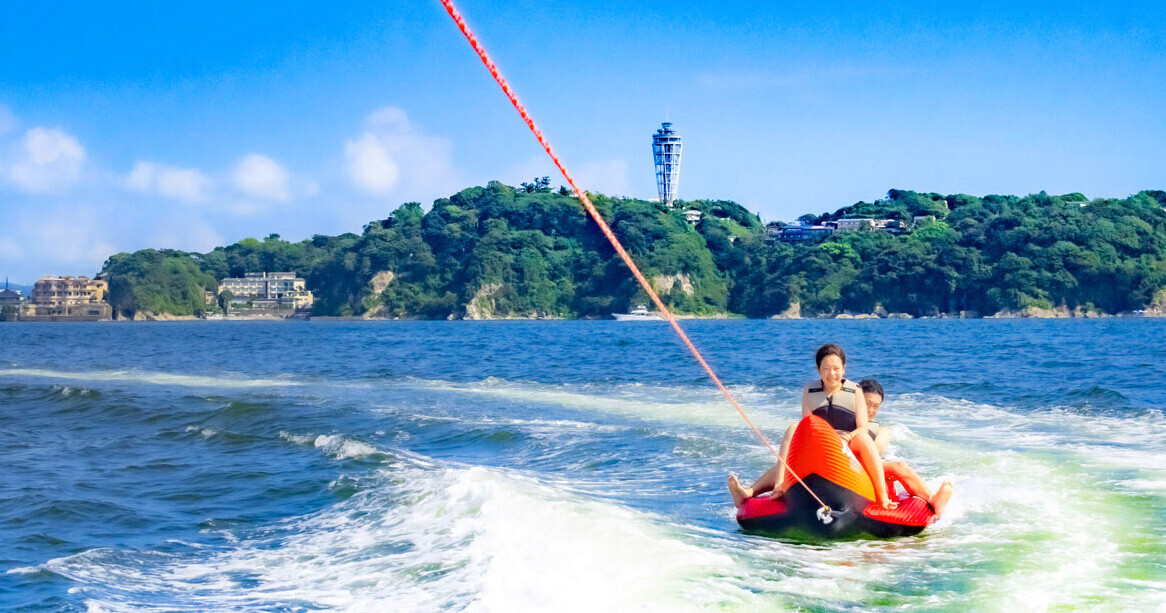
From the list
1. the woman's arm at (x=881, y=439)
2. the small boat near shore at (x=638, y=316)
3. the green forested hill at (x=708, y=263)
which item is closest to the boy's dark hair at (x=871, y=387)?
the woman's arm at (x=881, y=439)

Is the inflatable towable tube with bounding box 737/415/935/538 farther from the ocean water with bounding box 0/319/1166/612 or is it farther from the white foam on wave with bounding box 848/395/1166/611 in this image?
the white foam on wave with bounding box 848/395/1166/611

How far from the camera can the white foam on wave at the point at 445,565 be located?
7.33 metres

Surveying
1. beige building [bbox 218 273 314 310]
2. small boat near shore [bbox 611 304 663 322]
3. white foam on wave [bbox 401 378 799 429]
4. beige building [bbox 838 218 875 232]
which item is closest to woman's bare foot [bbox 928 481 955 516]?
white foam on wave [bbox 401 378 799 429]

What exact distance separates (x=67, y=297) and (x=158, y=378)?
173957 mm

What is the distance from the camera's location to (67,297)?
188375mm

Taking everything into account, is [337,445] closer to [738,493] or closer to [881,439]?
[738,493]

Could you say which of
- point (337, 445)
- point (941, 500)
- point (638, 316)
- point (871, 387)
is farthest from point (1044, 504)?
point (638, 316)

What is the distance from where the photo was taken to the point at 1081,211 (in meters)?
134

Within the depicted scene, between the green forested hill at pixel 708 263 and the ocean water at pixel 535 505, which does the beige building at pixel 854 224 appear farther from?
the ocean water at pixel 535 505

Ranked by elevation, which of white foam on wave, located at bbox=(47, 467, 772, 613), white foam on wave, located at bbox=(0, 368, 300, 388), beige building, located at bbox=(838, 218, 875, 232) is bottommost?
white foam on wave, located at bbox=(0, 368, 300, 388)

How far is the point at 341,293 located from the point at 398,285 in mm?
11958

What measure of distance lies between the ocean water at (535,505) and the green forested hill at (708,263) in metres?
108

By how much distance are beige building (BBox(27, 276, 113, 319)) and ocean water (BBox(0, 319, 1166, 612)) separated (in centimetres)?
17417

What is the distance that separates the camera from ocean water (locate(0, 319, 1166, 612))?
7504 millimetres
